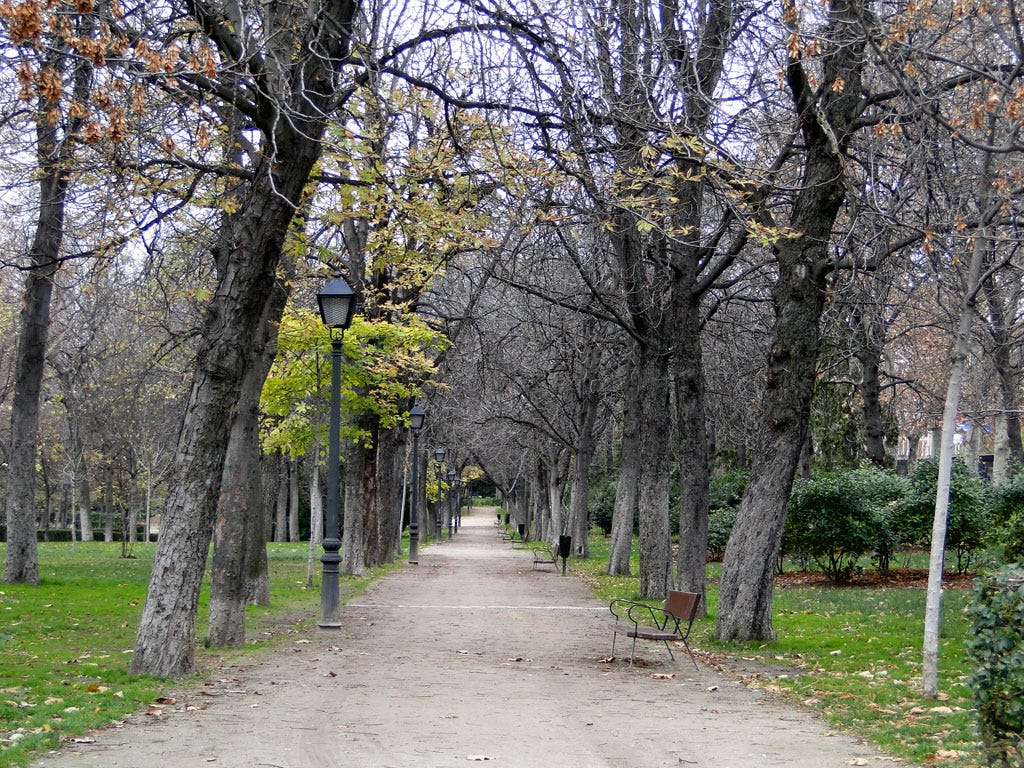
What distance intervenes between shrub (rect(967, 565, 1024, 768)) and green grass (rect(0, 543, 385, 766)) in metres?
5.69

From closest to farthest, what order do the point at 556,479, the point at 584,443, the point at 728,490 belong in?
the point at 584,443
the point at 728,490
the point at 556,479

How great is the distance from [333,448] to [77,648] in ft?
16.2

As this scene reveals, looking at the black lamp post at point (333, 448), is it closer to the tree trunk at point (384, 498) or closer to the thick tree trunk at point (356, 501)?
the thick tree trunk at point (356, 501)

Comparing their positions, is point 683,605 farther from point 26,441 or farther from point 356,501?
point 356,501

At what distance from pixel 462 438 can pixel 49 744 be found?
43.8 m

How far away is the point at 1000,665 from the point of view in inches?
228

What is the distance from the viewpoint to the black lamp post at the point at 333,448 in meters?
14.9

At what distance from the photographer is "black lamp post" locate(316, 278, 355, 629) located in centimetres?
1491

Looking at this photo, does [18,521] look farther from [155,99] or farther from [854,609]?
[854,609]

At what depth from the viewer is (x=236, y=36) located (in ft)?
33.4

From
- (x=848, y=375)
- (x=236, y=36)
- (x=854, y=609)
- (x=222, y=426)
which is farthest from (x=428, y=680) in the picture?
(x=848, y=375)

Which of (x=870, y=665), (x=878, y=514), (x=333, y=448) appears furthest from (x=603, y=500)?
(x=870, y=665)

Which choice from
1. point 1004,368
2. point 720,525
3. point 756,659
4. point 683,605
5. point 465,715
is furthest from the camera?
point 720,525

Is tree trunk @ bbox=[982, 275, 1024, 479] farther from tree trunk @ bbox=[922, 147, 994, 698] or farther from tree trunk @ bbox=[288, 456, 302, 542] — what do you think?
tree trunk @ bbox=[288, 456, 302, 542]
